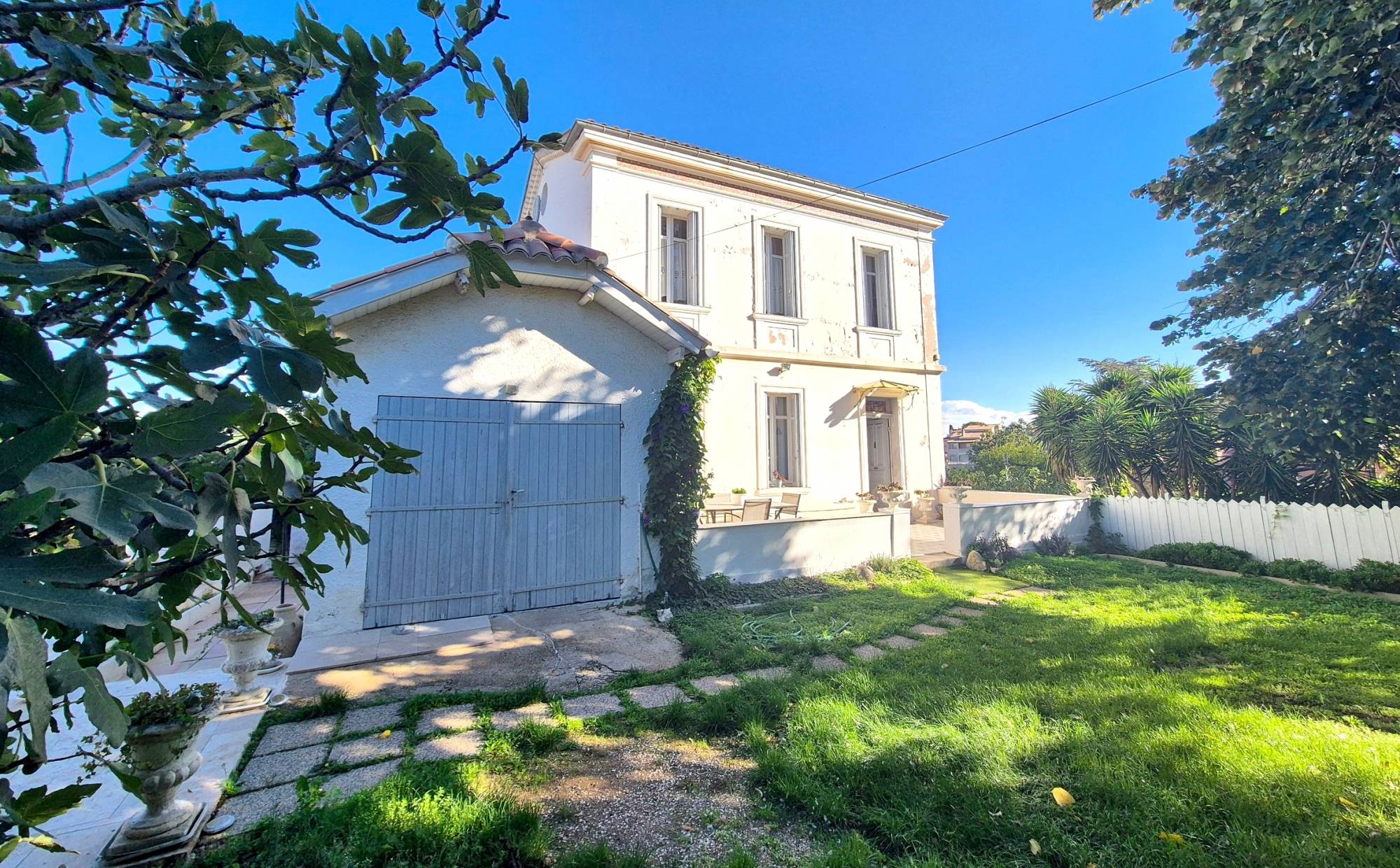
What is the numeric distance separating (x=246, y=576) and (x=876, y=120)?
1278 centimetres

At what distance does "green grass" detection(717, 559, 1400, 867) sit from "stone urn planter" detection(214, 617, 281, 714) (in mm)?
3541

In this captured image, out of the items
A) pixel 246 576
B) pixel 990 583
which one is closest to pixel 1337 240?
pixel 990 583

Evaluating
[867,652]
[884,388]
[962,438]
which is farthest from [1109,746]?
[962,438]

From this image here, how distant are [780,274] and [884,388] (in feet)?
11.8

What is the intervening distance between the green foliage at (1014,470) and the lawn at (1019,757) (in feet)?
38.5

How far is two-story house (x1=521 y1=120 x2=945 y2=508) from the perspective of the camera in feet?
34.6

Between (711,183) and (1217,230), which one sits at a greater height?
(711,183)

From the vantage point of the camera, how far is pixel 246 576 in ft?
3.53

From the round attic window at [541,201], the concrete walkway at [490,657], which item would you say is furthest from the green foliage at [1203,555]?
the round attic window at [541,201]

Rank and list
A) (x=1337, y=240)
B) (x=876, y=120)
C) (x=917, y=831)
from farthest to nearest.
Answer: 1. (x=876, y=120)
2. (x=1337, y=240)
3. (x=917, y=831)

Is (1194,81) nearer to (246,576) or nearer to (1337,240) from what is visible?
(1337,240)

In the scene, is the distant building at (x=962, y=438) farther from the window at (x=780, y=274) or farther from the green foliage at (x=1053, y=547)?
the window at (x=780, y=274)

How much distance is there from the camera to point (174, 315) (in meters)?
1.00

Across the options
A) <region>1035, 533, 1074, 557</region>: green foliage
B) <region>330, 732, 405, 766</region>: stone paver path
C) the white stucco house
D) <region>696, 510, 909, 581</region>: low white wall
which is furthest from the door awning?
<region>330, 732, 405, 766</region>: stone paver path
